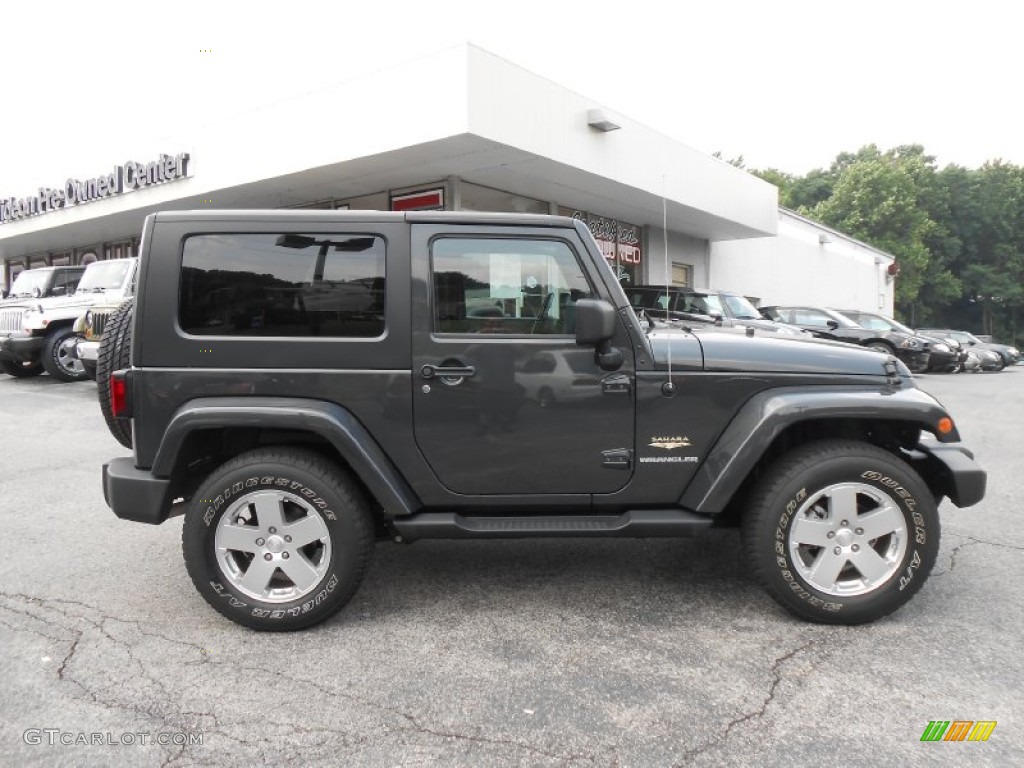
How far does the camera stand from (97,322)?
10.4 meters

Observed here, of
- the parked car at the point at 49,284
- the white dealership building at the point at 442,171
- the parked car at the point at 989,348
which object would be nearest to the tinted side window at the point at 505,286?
the white dealership building at the point at 442,171

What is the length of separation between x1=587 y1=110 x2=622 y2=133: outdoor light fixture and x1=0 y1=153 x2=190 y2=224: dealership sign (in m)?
8.50

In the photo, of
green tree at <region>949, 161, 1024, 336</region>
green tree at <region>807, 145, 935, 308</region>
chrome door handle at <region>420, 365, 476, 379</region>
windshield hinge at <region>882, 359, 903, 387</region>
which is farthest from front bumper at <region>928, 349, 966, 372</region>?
green tree at <region>949, 161, 1024, 336</region>

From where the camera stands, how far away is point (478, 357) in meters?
3.20

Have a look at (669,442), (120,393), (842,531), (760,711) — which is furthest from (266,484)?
(842,531)

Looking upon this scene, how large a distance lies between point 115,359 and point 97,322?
27.1 ft

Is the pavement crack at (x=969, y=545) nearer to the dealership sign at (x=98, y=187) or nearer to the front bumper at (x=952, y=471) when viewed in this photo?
the front bumper at (x=952, y=471)

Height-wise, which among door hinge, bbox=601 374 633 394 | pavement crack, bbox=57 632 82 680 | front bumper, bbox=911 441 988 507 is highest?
door hinge, bbox=601 374 633 394

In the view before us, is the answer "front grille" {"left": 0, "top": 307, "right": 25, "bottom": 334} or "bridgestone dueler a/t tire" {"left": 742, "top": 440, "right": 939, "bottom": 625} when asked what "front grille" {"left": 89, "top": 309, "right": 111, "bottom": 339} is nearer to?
"front grille" {"left": 0, "top": 307, "right": 25, "bottom": 334}

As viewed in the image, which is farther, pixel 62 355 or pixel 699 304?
pixel 699 304

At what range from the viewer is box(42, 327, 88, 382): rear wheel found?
1173cm

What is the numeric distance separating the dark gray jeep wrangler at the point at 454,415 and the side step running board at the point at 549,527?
0.03 ft

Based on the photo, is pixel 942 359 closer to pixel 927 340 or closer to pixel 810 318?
pixel 927 340

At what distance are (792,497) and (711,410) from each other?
0.52 m
